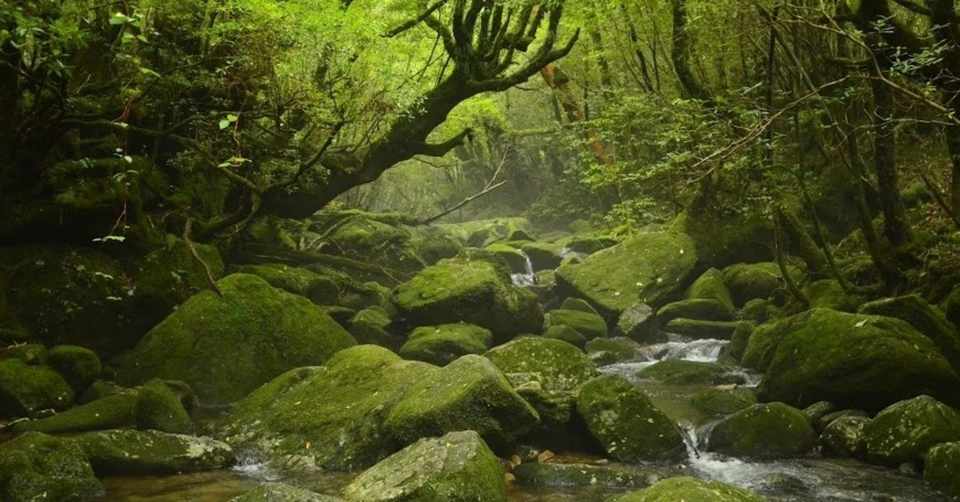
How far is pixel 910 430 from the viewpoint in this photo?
826cm

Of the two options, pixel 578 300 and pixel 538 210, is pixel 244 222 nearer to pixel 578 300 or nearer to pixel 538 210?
pixel 578 300

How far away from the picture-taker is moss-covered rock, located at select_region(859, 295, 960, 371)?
9727 mm

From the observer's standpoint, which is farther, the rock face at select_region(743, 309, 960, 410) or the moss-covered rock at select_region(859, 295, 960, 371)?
the moss-covered rock at select_region(859, 295, 960, 371)

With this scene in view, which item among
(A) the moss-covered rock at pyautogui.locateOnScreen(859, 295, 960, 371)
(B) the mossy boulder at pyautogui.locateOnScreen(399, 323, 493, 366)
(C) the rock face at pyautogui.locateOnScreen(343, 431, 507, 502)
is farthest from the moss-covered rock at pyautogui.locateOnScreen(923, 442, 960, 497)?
(B) the mossy boulder at pyautogui.locateOnScreen(399, 323, 493, 366)

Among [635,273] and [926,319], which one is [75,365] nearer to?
[926,319]

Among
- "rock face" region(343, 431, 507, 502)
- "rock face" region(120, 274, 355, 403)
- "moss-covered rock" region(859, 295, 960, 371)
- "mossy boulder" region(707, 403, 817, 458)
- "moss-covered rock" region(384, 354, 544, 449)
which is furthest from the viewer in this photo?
"rock face" region(120, 274, 355, 403)

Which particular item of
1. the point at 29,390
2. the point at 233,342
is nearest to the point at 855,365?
the point at 233,342

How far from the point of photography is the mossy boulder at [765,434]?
8969 millimetres

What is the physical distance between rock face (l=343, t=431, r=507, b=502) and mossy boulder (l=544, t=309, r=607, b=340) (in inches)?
413

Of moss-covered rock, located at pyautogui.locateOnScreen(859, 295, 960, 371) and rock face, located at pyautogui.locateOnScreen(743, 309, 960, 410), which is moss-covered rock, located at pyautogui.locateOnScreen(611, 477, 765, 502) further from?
moss-covered rock, located at pyautogui.locateOnScreen(859, 295, 960, 371)

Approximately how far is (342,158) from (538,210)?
25.5 m

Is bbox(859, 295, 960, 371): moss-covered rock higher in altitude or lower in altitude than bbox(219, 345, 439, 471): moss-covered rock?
higher

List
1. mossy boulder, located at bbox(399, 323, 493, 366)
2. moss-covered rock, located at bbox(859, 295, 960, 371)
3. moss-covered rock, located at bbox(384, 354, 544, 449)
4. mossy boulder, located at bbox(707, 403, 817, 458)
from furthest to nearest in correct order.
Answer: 1. mossy boulder, located at bbox(399, 323, 493, 366)
2. moss-covered rock, located at bbox(859, 295, 960, 371)
3. mossy boulder, located at bbox(707, 403, 817, 458)
4. moss-covered rock, located at bbox(384, 354, 544, 449)

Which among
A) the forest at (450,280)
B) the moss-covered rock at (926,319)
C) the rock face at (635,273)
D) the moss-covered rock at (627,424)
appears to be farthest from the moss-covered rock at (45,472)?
the rock face at (635,273)
